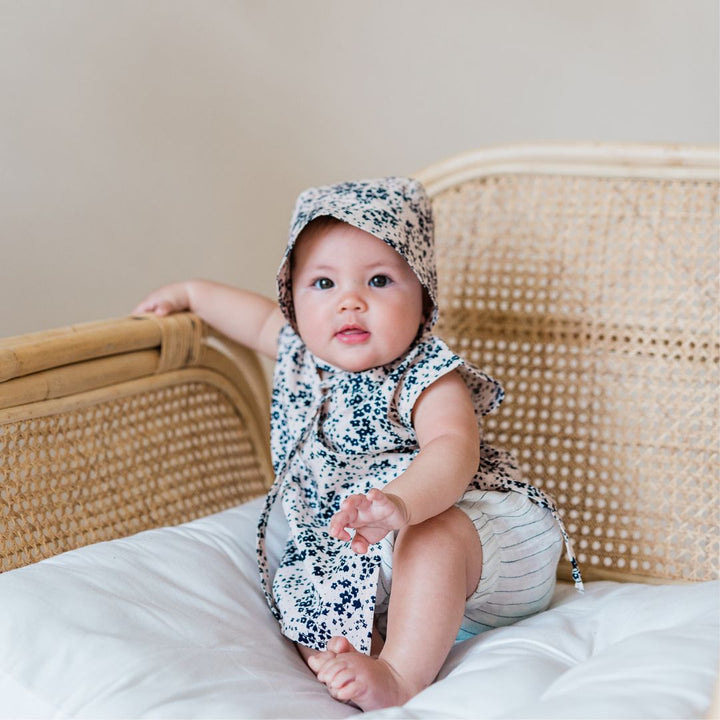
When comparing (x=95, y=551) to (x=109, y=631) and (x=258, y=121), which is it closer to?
(x=109, y=631)

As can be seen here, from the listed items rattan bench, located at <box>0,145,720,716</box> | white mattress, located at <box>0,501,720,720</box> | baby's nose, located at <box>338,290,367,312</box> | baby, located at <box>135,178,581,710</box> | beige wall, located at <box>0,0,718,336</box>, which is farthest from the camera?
beige wall, located at <box>0,0,718,336</box>

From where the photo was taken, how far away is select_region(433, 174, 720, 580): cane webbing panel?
109 cm

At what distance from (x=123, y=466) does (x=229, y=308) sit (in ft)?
0.74

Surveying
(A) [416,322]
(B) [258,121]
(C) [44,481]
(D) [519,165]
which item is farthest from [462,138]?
(C) [44,481]

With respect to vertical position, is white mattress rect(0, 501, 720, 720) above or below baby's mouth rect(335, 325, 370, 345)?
below

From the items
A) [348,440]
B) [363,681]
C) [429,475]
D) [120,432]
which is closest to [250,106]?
[120,432]

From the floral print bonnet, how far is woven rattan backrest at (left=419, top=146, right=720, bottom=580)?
7.9 inches

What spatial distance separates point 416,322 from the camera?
95 cm

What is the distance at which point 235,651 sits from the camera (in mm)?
764

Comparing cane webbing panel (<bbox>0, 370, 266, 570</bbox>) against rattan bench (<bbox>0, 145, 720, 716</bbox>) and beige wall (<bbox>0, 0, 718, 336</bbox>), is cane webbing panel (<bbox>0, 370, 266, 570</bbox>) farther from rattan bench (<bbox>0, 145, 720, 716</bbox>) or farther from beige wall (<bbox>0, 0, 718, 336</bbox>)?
beige wall (<bbox>0, 0, 718, 336</bbox>)

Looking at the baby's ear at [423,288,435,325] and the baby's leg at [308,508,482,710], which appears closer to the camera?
the baby's leg at [308,508,482,710]

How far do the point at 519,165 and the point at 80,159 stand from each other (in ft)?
1.97

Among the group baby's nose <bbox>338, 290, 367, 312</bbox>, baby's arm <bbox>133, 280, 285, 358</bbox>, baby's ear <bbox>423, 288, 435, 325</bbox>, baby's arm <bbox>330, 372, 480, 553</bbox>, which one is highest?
baby's nose <bbox>338, 290, 367, 312</bbox>

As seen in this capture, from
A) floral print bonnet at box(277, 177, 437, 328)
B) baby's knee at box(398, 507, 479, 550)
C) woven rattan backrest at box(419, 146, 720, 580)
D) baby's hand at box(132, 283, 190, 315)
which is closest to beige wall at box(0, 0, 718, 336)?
baby's hand at box(132, 283, 190, 315)
